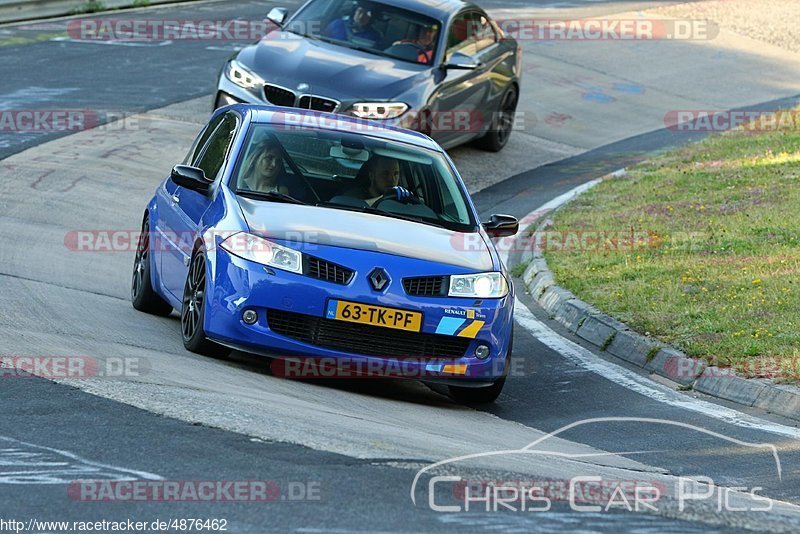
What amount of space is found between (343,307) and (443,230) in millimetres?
1218

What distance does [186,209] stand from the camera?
955 centimetres

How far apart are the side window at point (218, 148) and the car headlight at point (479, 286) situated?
1947 millimetres

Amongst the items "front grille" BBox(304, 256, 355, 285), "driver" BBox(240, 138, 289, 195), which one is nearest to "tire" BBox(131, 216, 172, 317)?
"driver" BBox(240, 138, 289, 195)

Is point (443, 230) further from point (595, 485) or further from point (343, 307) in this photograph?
point (595, 485)

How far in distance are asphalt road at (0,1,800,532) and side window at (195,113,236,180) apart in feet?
3.58

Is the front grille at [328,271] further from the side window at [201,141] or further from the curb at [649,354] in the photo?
the curb at [649,354]

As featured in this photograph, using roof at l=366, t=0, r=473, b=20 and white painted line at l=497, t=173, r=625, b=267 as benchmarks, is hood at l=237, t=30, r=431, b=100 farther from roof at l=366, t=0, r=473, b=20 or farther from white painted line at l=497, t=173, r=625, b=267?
white painted line at l=497, t=173, r=625, b=267

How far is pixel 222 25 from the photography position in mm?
25141

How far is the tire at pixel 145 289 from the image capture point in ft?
33.4

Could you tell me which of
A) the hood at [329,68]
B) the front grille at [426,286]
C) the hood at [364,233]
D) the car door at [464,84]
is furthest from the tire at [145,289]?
the car door at [464,84]

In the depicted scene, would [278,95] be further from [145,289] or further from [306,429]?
[306,429]

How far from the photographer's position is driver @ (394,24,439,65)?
1627cm

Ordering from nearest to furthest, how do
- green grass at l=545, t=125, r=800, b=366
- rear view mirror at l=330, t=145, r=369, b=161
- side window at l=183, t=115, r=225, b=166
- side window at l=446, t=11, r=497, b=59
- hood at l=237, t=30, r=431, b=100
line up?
rear view mirror at l=330, t=145, r=369, b=161 < green grass at l=545, t=125, r=800, b=366 < side window at l=183, t=115, r=225, b=166 < hood at l=237, t=30, r=431, b=100 < side window at l=446, t=11, r=497, b=59

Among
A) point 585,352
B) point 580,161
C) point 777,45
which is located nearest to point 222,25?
point 580,161
